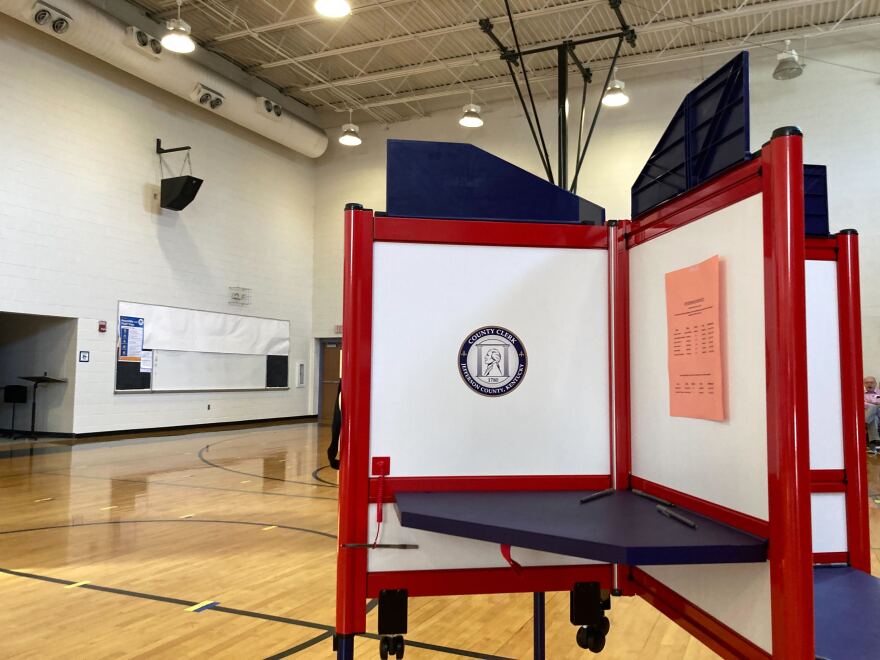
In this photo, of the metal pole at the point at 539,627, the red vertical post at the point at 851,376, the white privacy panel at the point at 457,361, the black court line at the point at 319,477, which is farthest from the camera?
the black court line at the point at 319,477

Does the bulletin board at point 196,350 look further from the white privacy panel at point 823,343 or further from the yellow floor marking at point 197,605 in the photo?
the white privacy panel at point 823,343

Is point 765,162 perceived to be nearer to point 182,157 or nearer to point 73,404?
point 73,404

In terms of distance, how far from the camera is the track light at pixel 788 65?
11.1 metres

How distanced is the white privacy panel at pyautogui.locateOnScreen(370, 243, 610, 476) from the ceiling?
10.9 metres

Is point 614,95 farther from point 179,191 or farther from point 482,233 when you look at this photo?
point 482,233

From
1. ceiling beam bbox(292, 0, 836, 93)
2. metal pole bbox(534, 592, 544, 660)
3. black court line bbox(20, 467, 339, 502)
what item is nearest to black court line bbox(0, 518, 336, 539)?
black court line bbox(20, 467, 339, 502)

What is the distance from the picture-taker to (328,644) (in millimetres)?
3039

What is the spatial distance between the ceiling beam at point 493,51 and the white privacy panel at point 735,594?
11521 mm

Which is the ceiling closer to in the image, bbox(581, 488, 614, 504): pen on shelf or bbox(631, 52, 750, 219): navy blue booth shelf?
bbox(631, 52, 750, 219): navy blue booth shelf

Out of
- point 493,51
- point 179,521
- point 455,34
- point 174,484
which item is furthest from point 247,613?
point 493,51

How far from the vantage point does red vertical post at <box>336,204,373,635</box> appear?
156 centimetres

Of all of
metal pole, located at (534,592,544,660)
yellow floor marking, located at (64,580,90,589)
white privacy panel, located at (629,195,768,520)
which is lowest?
yellow floor marking, located at (64,580,90,589)

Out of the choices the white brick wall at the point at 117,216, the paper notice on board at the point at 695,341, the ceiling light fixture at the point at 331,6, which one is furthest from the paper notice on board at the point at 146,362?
the paper notice on board at the point at 695,341

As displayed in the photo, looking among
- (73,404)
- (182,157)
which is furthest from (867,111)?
(73,404)
